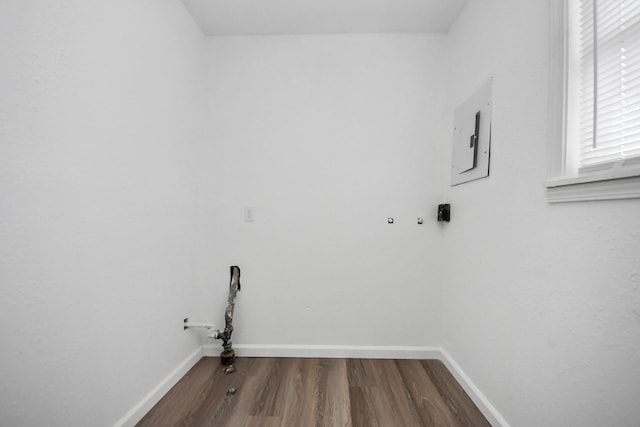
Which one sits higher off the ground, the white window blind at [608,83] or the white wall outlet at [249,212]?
the white window blind at [608,83]

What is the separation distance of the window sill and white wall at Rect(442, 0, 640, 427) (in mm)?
29

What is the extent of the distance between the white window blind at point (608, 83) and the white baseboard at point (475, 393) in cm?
119

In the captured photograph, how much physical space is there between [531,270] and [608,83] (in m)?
0.70

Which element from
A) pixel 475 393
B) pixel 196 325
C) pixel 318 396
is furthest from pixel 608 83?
pixel 196 325

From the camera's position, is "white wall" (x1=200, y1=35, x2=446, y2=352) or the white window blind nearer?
the white window blind

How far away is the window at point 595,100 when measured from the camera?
0.74 metres

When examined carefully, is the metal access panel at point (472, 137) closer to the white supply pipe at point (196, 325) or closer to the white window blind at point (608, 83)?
the white window blind at point (608, 83)

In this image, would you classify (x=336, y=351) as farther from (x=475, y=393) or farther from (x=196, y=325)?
(x=196, y=325)

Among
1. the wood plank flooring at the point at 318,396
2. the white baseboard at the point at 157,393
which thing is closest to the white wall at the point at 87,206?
the white baseboard at the point at 157,393

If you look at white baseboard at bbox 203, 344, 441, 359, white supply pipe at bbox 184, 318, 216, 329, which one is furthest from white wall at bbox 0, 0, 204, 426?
white baseboard at bbox 203, 344, 441, 359

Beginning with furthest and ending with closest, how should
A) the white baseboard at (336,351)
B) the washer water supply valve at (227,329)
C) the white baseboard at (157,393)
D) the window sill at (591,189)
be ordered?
the white baseboard at (336,351), the washer water supply valve at (227,329), the white baseboard at (157,393), the window sill at (591,189)

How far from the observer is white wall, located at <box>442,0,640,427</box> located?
2.46 ft

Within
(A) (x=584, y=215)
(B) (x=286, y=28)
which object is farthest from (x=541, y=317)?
(B) (x=286, y=28)

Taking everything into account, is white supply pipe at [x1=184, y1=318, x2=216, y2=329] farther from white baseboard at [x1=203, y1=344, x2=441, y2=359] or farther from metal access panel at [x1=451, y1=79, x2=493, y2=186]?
metal access panel at [x1=451, y1=79, x2=493, y2=186]
